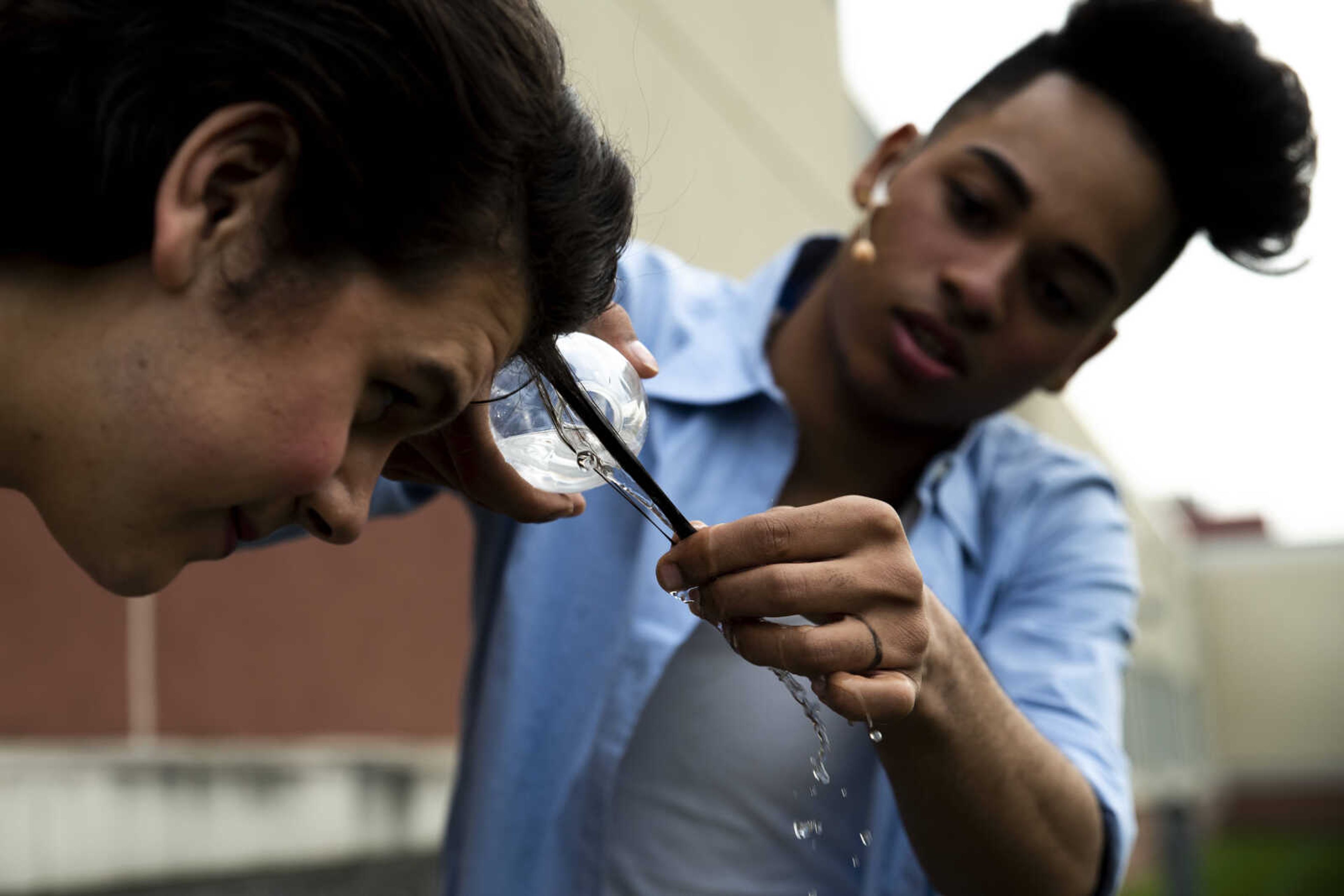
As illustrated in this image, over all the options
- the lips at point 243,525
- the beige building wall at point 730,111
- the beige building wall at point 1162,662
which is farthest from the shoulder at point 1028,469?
the beige building wall at point 1162,662

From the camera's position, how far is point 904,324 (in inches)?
65.2

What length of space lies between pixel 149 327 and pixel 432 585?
265cm

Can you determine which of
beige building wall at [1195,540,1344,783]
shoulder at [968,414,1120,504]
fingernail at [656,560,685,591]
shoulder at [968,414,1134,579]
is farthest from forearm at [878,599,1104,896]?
beige building wall at [1195,540,1344,783]

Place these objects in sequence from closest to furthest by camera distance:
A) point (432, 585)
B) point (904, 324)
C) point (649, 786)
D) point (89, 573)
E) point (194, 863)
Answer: point (89, 573) → point (649, 786) → point (904, 324) → point (194, 863) → point (432, 585)

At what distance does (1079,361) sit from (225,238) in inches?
53.7

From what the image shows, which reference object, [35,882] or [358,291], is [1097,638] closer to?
[358,291]

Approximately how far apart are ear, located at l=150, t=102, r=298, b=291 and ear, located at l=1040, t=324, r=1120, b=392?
1.26 meters

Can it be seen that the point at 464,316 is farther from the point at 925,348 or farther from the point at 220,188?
the point at 925,348

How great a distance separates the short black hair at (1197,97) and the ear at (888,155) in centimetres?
9

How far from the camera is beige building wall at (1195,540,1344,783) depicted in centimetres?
2242

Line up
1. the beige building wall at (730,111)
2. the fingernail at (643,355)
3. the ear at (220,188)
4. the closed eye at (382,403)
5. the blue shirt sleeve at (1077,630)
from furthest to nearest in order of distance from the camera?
the beige building wall at (730,111), the blue shirt sleeve at (1077,630), the fingernail at (643,355), the closed eye at (382,403), the ear at (220,188)

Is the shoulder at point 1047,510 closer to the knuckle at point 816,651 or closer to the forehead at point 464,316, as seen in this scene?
the knuckle at point 816,651

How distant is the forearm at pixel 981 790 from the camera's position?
1.17 meters

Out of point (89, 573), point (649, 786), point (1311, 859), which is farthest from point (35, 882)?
point (1311, 859)
